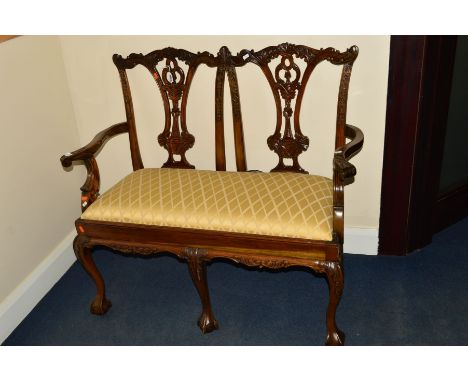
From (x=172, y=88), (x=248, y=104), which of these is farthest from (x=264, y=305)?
Result: (x=172, y=88)

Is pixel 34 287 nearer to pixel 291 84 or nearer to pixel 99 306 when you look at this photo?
pixel 99 306

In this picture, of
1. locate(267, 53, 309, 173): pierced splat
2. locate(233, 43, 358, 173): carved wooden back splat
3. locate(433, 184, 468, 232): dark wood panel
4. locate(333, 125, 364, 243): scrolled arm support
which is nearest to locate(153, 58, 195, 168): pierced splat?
locate(233, 43, 358, 173): carved wooden back splat

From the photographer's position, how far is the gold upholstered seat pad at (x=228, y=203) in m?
2.11

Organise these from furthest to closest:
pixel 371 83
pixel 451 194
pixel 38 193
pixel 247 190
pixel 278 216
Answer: pixel 451 194 → pixel 38 193 → pixel 371 83 → pixel 247 190 → pixel 278 216

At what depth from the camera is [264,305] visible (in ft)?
8.37

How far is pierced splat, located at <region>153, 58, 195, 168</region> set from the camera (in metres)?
2.56

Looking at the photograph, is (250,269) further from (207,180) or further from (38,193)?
(38,193)

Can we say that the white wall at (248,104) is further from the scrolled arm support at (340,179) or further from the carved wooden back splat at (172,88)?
the scrolled arm support at (340,179)

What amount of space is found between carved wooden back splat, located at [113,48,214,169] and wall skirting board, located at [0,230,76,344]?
29.7 inches

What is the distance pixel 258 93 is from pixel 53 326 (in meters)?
1.57

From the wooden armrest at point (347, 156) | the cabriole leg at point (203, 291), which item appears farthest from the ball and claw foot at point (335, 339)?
the wooden armrest at point (347, 156)

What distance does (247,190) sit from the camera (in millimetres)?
2303

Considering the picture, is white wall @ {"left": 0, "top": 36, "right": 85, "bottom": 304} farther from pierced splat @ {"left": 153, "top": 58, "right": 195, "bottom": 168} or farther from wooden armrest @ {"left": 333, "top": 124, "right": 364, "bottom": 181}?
wooden armrest @ {"left": 333, "top": 124, "right": 364, "bottom": 181}

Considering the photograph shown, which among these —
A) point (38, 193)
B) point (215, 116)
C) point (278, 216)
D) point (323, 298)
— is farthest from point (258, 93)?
point (38, 193)
